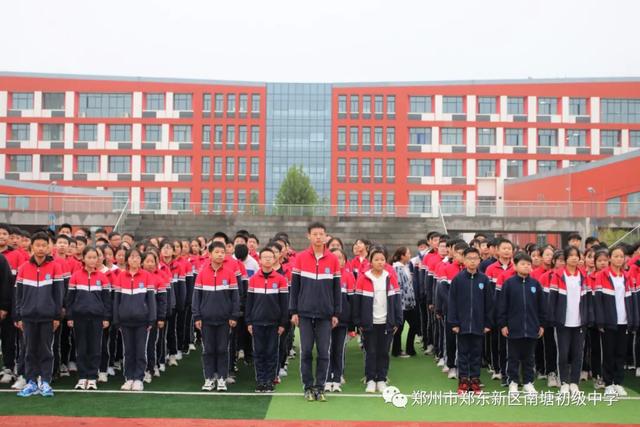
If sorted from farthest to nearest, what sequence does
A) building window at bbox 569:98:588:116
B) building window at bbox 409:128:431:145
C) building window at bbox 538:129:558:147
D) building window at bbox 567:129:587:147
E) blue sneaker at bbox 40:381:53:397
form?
building window at bbox 409:128:431:145, building window at bbox 538:129:558:147, building window at bbox 567:129:587:147, building window at bbox 569:98:588:116, blue sneaker at bbox 40:381:53:397

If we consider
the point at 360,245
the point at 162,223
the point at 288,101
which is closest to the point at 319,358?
the point at 360,245

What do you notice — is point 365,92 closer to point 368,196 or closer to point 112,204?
point 368,196

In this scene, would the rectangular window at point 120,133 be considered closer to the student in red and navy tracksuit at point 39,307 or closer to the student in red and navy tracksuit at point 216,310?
the student in red and navy tracksuit at point 39,307

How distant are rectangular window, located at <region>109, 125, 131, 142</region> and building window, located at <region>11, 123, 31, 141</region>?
256 inches

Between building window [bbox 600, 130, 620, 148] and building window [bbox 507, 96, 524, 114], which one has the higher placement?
building window [bbox 507, 96, 524, 114]

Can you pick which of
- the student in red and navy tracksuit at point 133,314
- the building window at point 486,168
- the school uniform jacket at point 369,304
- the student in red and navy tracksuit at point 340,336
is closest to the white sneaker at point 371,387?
the student in red and navy tracksuit at point 340,336

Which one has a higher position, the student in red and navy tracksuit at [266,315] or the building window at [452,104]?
the building window at [452,104]

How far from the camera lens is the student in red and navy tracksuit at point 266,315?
8.81 m

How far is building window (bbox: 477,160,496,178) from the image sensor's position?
57.8 metres

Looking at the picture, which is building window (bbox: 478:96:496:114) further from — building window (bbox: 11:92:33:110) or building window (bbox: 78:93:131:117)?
building window (bbox: 11:92:33:110)

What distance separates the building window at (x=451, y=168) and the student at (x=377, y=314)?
5018 cm

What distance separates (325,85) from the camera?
61531 millimetres

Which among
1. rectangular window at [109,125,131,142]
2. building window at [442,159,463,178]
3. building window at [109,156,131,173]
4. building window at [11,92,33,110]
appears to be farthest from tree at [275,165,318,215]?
building window at [11,92,33,110]

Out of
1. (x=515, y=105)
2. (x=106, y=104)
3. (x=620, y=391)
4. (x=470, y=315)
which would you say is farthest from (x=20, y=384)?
(x=515, y=105)
